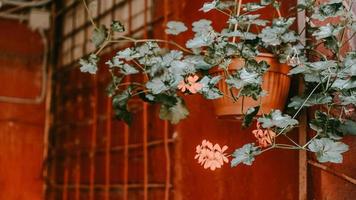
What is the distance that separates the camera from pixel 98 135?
106 inches

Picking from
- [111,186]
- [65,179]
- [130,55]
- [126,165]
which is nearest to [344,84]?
[130,55]

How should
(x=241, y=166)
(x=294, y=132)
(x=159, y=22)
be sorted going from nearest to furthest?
(x=294, y=132) < (x=241, y=166) < (x=159, y=22)

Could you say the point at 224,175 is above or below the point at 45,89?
below

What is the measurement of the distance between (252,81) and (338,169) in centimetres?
38

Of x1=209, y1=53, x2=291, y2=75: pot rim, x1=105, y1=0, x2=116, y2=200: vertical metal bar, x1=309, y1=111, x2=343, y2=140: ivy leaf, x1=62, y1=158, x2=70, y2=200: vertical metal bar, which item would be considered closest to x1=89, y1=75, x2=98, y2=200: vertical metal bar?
x1=105, y1=0, x2=116, y2=200: vertical metal bar

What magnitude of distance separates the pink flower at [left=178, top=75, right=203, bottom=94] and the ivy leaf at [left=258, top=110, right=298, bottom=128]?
18 cm

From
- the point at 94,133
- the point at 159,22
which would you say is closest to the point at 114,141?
the point at 94,133

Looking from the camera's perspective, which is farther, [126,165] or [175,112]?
[126,165]

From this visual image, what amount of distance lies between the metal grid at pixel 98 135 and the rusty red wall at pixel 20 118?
0.10m

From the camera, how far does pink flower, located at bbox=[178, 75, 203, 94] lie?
50.2 inches

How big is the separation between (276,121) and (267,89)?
0.14 meters

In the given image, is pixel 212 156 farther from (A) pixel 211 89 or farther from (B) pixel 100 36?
(B) pixel 100 36

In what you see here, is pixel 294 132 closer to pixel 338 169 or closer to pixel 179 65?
pixel 338 169

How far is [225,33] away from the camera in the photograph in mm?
1339
